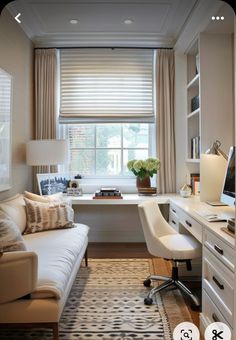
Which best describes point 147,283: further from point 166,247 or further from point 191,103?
point 191,103

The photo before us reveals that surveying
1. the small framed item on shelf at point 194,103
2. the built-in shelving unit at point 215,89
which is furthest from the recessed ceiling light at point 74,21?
the small framed item on shelf at point 194,103

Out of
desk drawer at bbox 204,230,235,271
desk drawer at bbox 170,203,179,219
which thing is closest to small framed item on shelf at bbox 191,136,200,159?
desk drawer at bbox 170,203,179,219

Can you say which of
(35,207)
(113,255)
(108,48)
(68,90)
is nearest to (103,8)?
(108,48)

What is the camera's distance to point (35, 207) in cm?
313

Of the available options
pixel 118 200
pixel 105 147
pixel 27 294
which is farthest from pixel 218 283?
pixel 105 147

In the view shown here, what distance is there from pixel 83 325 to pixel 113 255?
1632 millimetres

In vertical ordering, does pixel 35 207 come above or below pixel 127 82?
below

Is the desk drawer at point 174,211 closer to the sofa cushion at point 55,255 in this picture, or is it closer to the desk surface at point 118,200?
the desk surface at point 118,200

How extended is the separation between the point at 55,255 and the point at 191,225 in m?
1.13

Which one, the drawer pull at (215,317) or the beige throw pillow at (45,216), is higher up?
the beige throw pillow at (45,216)

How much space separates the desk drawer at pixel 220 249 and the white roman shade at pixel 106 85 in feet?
8.32

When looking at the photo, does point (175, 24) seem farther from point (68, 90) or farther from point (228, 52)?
point (68, 90)

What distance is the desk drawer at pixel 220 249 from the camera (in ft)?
5.56

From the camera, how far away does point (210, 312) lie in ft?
6.71
